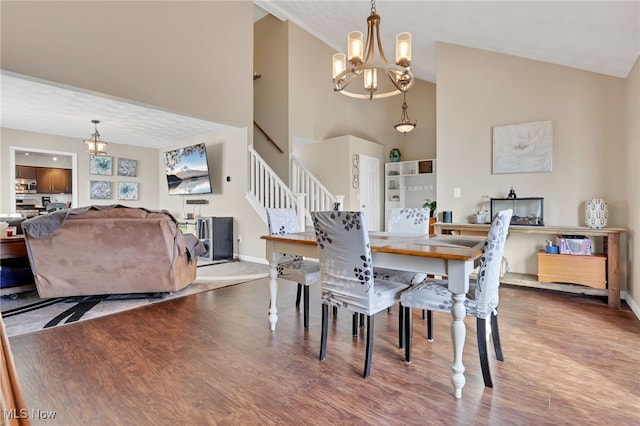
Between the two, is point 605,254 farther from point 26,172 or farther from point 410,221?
point 26,172

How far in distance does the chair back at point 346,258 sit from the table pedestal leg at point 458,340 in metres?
0.47

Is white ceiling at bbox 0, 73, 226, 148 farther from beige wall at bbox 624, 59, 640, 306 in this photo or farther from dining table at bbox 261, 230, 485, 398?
beige wall at bbox 624, 59, 640, 306

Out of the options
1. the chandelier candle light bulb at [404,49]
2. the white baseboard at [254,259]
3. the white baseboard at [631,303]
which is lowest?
the white baseboard at [631,303]

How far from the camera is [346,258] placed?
1968 mm

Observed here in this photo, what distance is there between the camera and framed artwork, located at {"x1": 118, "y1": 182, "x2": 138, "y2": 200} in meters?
7.46

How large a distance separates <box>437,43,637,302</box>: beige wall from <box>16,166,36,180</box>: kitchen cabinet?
1023cm

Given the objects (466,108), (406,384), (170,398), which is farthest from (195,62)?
(406,384)

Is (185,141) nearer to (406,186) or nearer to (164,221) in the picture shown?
(164,221)

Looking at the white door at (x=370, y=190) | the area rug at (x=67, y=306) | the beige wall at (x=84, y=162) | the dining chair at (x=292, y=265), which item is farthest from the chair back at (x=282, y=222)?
the beige wall at (x=84, y=162)

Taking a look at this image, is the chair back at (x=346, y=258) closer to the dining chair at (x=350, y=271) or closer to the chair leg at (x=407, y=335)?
the dining chair at (x=350, y=271)

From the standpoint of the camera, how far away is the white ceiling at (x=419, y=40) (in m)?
2.69

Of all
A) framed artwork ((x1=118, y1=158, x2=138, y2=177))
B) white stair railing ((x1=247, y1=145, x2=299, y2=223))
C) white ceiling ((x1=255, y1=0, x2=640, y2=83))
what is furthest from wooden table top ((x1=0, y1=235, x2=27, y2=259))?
white ceiling ((x1=255, y1=0, x2=640, y2=83))

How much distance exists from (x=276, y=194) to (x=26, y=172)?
769 centimetres

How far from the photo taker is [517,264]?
406cm
